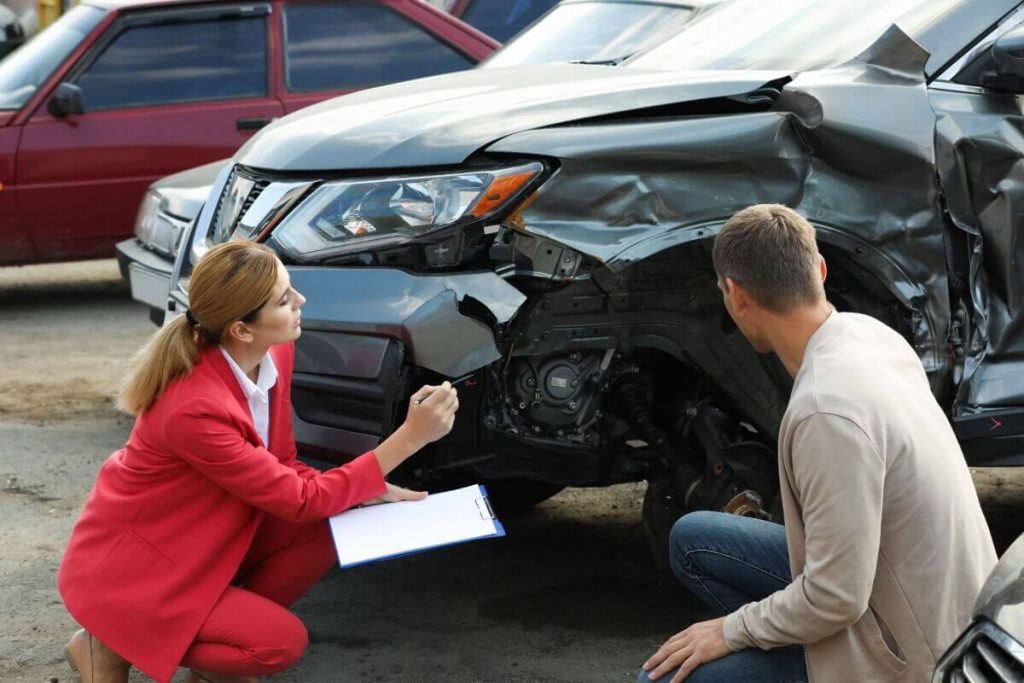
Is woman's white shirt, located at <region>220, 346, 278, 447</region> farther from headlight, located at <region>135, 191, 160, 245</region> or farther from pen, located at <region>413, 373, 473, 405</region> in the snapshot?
headlight, located at <region>135, 191, 160, 245</region>

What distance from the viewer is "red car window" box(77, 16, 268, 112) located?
8172mm

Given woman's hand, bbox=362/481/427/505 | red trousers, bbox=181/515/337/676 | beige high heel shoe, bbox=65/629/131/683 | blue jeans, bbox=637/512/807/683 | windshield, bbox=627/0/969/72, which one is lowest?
beige high heel shoe, bbox=65/629/131/683

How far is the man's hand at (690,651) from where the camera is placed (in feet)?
9.06

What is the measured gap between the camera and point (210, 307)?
Answer: 3.34 m

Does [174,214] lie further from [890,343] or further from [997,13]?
[890,343]

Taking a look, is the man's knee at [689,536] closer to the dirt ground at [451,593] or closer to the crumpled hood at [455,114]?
the dirt ground at [451,593]

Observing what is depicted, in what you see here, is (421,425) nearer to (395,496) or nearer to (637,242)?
(395,496)

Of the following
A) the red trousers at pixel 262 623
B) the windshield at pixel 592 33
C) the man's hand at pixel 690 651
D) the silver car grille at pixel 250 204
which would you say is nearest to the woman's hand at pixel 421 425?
the red trousers at pixel 262 623

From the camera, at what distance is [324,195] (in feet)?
12.3

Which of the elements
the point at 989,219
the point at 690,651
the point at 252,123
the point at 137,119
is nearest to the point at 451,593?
the point at 690,651

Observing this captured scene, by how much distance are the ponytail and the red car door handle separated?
5004 millimetres

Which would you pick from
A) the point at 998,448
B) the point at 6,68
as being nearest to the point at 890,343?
the point at 998,448

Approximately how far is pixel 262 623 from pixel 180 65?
5.58 m

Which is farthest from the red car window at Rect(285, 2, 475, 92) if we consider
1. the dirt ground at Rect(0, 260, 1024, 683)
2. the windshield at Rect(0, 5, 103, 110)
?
the dirt ground at Rect(0, 260, 1024, 683)
